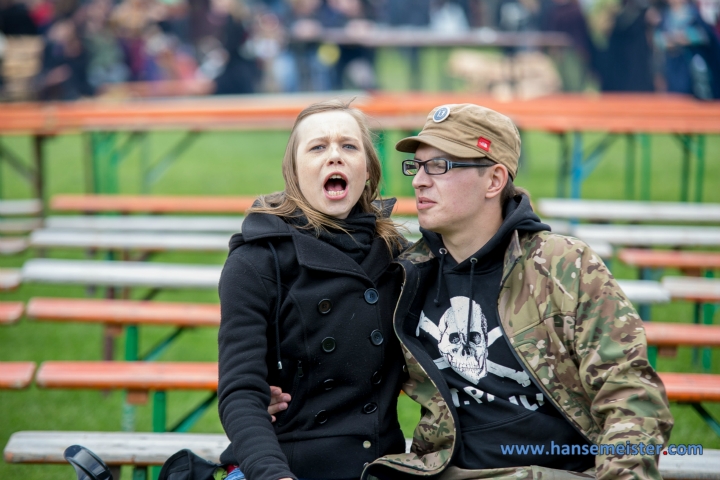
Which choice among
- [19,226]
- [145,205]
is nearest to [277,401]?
[145,205]

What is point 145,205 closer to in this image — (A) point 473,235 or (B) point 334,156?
(B) point 334,156

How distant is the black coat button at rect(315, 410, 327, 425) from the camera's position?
2.30 meters

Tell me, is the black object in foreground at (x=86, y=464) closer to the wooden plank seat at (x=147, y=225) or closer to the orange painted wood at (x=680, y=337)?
the orange painted wood at (x=680, y=337)

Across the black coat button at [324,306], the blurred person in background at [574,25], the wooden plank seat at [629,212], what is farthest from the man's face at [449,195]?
the blurred person in background at [574,25]

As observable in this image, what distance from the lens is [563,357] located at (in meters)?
2.22

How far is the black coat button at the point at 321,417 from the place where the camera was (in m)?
2.30

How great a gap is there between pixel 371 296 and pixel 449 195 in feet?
1.24

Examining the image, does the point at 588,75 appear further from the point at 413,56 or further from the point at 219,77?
the point at 219,77

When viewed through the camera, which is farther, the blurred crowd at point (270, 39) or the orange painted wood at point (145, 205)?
the blurred crowd at point (270, 39)

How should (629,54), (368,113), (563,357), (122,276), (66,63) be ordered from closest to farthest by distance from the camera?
(563,357), (122,276), (368,113), (629,54), (66,63)

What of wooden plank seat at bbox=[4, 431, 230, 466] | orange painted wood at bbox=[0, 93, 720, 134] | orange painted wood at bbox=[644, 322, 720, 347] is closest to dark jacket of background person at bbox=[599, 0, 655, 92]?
orange painted wood at bbox=[0, 93, 720, 134]

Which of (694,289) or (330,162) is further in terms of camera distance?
(694,289)

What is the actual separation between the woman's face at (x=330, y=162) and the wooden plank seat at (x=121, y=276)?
186 centimetres

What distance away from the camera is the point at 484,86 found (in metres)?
18.2
